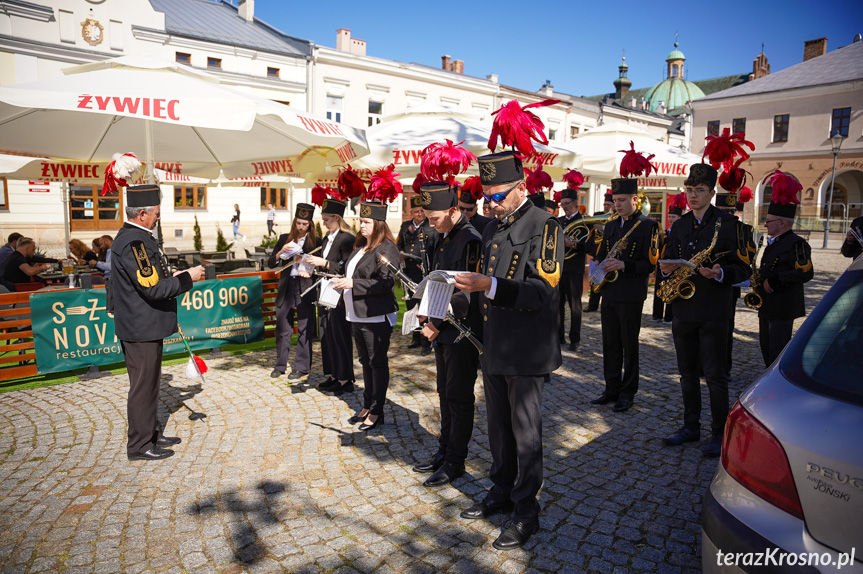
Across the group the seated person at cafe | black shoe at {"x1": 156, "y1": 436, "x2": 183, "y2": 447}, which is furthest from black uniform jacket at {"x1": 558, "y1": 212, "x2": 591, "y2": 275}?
the seated person at cafe

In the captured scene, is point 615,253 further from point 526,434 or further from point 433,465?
point 526,434

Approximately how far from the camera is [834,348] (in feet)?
6.91

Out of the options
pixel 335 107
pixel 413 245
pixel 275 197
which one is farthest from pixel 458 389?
pixel 335 107

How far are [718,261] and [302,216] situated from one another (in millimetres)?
4708

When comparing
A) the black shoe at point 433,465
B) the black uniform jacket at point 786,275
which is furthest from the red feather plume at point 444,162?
the black uniform jacket at point 786,275

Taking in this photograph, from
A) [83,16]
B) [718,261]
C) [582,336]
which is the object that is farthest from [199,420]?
[83,16]

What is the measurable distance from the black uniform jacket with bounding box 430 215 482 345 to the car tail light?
6.55 ft

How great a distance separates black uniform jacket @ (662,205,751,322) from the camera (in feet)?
15.4

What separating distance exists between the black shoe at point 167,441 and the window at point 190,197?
25773mm

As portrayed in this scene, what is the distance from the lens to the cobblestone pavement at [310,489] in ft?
10.8

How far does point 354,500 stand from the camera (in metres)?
3.95

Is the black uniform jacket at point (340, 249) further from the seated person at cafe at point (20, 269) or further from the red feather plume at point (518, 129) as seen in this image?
the seated person at cafe at point (20, 269)

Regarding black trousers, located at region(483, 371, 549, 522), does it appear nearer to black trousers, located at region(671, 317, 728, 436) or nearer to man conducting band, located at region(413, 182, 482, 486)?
man conducting band, located at region(413, 182, 482, 486)

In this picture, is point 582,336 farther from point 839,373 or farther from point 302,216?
point 839,373
